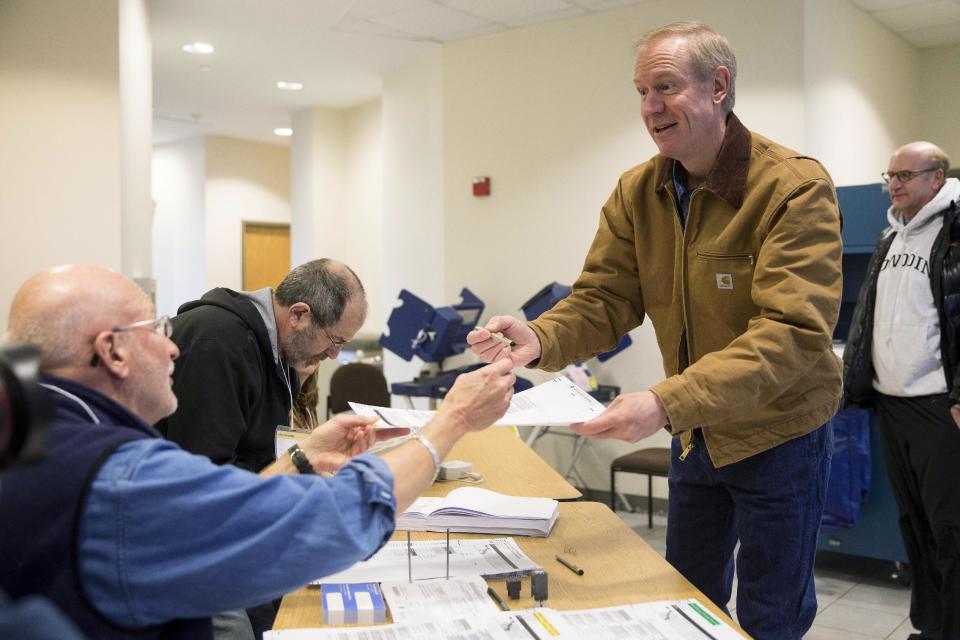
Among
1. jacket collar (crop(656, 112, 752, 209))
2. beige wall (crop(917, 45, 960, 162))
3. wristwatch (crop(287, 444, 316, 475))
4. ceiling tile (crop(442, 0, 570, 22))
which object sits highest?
ceiling tile (crop(442, 0, 570, 22))

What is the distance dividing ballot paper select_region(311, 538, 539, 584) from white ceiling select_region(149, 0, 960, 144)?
4.34 metres

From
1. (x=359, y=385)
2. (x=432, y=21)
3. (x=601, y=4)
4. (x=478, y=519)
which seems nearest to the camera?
(x=478, y=519)

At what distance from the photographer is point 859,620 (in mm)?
3506

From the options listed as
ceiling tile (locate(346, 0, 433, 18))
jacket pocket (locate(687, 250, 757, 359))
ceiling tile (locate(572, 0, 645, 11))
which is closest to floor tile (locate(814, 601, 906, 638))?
jacket pocket (locate(687, 250, 757, 359))

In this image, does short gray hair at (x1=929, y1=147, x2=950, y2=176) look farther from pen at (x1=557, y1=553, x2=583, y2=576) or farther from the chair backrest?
the chair backrest

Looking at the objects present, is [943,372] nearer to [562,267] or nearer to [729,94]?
[729,94]

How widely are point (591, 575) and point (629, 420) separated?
1.00 ft

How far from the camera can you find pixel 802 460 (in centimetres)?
167

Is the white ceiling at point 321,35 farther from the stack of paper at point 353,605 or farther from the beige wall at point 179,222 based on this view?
the stack of paper at point 353,605

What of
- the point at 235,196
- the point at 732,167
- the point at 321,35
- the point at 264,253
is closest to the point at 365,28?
the point at 321,35

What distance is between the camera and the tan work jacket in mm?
1514

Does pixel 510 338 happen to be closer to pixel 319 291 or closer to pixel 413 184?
pixel 319 291

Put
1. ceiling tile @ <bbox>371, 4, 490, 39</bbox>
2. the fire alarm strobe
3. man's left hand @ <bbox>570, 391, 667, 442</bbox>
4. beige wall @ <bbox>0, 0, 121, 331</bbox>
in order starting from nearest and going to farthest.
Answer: man's left hand @ <bbox>570, 391, 667, 442</bbox> → beige wall @ <bbox>0, 0, 121, 331</bbox> → ceiling tile @ <bbox>371, 4, 490, 39</bbox> → the fire alarm strobe

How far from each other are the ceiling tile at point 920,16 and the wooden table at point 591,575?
15.9 feet
